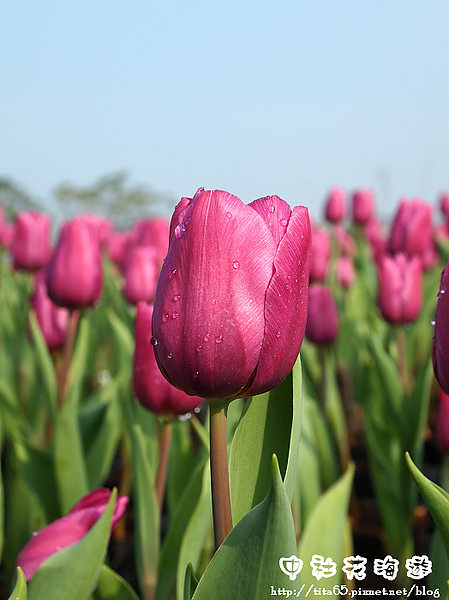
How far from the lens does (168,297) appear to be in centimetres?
54

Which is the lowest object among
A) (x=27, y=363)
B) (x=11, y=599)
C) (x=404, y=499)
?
(x=404, y=499)

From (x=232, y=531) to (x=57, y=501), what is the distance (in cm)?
102

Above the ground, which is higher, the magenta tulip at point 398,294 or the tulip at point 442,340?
the tulip at point 442,340

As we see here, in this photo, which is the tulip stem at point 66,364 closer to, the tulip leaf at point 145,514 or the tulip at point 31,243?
the tulip leaf at point 145,514

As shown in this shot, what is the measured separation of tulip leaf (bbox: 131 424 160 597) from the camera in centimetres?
111

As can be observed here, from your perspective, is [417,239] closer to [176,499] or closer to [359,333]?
[359,333]

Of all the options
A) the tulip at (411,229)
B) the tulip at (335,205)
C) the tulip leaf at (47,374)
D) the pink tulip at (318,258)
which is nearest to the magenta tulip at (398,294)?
the tulip at (411,229)

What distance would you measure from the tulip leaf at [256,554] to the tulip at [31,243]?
2204 mm

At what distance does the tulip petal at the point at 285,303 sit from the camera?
1.74 ft

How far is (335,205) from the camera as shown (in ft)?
13.6

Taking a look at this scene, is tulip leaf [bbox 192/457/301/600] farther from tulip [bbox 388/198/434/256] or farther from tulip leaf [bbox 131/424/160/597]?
tulip [bbox 388/198/434/256]

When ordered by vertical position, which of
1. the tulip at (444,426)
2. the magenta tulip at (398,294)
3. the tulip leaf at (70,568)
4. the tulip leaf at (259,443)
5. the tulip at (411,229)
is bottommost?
the tulip at (444,426)

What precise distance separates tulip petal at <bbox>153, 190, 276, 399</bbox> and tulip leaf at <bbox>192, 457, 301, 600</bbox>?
0.09 m

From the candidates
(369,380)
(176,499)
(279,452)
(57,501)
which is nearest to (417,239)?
(369,380)
